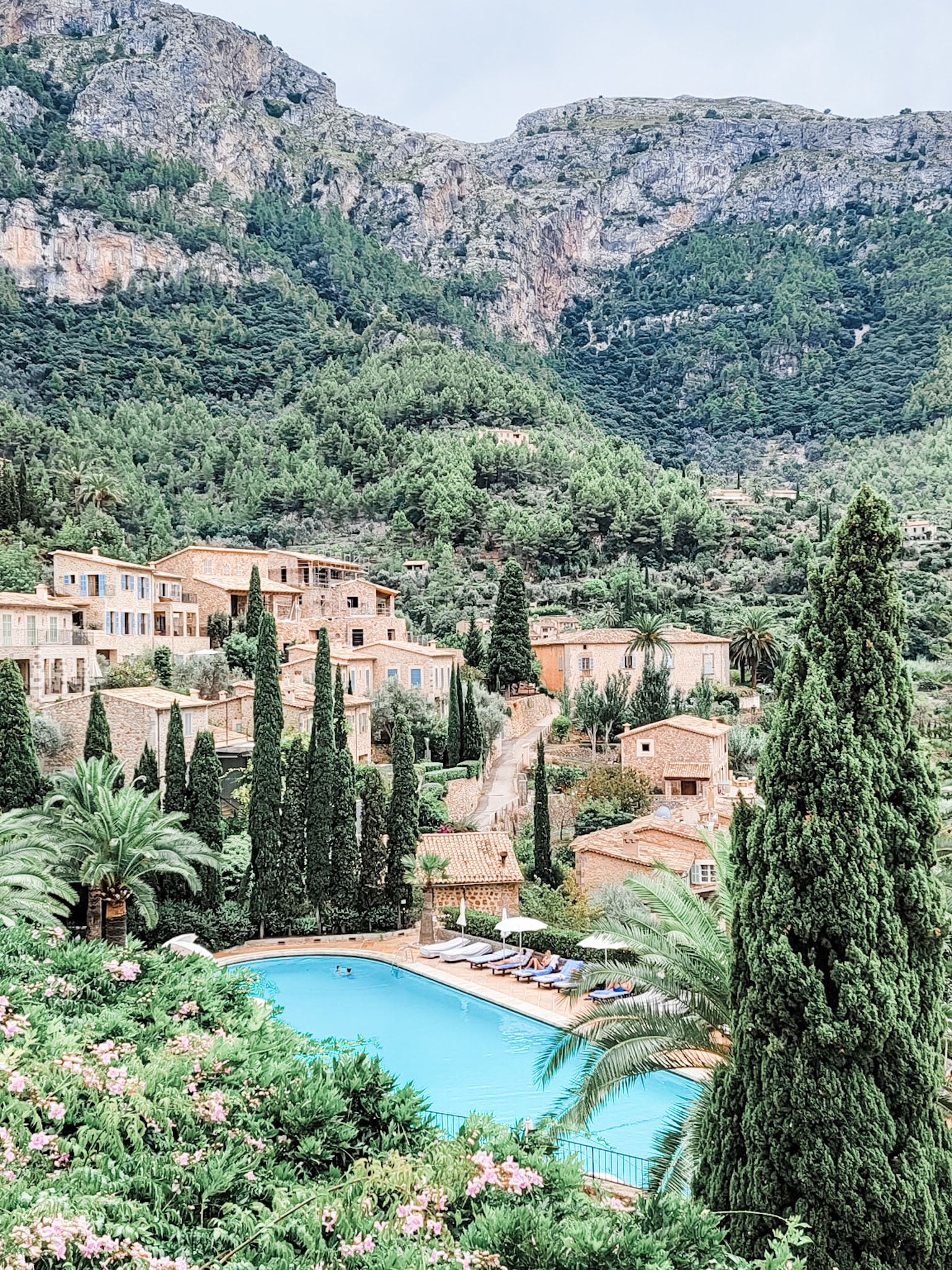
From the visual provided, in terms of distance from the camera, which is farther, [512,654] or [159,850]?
[512,654]

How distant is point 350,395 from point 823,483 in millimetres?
40365

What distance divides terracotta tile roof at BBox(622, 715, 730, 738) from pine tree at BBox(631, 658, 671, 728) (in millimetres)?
2846

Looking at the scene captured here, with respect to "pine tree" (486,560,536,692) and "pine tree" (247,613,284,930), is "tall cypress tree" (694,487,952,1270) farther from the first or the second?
"pine tree" (486,560,536,692)

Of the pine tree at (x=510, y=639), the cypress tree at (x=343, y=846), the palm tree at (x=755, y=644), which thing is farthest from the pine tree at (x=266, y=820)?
the palm tree at (x=755, y=644)

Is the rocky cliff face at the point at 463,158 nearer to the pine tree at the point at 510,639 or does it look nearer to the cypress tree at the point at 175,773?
the pine tree at the point at 510,639

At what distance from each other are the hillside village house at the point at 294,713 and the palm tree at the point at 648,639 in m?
13.4

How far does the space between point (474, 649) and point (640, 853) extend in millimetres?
19972

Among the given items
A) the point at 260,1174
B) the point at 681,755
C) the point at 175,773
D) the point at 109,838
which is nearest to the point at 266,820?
the point at 175,773

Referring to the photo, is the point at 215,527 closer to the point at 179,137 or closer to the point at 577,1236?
the point at 577,1236

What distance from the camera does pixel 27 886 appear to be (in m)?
14.8

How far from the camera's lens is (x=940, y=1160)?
6277 mm

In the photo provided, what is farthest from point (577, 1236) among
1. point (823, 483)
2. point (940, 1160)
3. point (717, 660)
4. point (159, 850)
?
point (823, 483)

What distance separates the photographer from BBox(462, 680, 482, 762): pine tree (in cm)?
3272

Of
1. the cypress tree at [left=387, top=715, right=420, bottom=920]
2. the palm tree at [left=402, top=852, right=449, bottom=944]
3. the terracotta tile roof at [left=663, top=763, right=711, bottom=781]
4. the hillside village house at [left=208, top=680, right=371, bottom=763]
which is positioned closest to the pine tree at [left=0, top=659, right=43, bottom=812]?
the hillside village house at [left=208, top=680, right=371, bottom=763]
